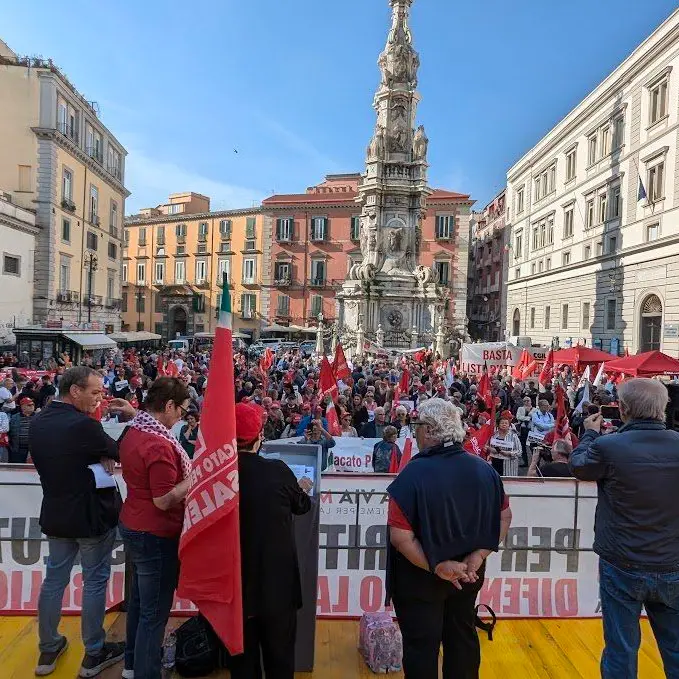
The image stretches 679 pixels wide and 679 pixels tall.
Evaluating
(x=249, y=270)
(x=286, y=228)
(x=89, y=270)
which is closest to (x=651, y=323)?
(x=89, y=270)

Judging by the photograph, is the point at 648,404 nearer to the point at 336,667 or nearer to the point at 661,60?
the point at 336,667

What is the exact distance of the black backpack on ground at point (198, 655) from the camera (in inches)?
151

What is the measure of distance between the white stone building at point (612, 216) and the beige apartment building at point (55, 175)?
2833 centimetres

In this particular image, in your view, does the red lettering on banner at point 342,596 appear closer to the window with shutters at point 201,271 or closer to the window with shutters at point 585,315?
the window with shutters at point 585,315

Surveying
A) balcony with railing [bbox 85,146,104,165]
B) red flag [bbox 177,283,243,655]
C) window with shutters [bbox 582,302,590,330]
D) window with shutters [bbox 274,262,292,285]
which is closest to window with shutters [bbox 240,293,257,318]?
window with shutters [bbox 274,262,292,285]

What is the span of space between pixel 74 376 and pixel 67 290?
35.2 metres

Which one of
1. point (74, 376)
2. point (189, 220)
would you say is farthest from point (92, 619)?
point (189, 220)

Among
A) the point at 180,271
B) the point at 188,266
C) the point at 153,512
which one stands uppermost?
the point at 188,266

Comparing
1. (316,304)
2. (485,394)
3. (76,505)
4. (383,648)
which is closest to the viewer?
(76,505)

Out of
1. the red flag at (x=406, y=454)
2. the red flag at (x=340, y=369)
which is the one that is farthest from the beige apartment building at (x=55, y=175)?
the red flag at (x=406, y=454)

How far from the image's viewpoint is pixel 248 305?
5578 centimetres

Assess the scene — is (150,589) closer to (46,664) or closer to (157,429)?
(157,429)

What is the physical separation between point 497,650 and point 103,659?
283cm

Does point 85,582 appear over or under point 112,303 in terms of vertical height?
under
